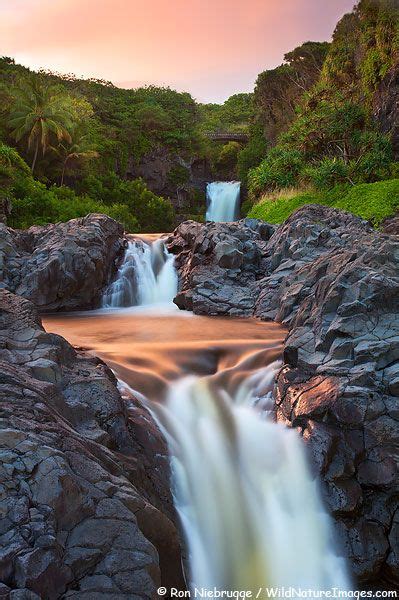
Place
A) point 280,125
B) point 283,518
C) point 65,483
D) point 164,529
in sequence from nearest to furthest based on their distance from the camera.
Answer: point 65,483, point 164,529, point 283,518, point 280,125

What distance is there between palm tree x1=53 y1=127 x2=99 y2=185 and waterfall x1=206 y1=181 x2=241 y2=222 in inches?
360

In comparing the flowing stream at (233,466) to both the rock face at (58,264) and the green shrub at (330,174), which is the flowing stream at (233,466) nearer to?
the rock face at (58,264)

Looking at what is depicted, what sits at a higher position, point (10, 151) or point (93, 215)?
Result: point (10, 151)

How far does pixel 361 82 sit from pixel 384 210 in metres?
11.8

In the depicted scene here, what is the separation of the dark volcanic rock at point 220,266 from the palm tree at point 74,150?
619 inches

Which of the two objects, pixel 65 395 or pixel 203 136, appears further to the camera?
pixel 203 136

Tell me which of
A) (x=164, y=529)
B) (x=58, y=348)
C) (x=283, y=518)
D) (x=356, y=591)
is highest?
(x=58, y=348)

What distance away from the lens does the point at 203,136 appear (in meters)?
41.3

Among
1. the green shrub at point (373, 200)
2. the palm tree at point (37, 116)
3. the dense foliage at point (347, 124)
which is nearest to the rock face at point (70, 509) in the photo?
the green shrub at point (373, 200)

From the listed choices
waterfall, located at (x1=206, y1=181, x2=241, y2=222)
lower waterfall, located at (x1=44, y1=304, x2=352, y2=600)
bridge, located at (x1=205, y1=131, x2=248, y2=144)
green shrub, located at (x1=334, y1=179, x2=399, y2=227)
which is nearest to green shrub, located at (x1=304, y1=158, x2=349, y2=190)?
green shrub, located at (x1=334, y1=179, x2=399, y2=227)

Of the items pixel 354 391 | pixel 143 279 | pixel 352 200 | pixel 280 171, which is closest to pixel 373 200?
A: pixel 352 200

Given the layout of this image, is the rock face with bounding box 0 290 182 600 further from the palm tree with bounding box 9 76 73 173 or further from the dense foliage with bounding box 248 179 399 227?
the palm tree with bounding box 9 76 73 173

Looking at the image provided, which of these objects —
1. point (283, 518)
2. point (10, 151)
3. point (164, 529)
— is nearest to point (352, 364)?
point (283, 518)

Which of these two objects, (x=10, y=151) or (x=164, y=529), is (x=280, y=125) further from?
(x=164, y=529)
